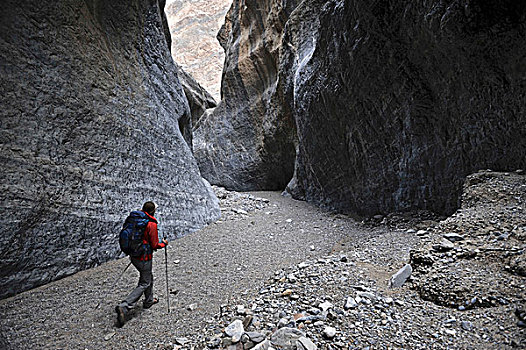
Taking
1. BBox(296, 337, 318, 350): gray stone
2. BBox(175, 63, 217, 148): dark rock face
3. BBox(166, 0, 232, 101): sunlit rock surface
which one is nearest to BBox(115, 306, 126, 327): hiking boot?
BBox(296, 337, 318, 350): gray stone

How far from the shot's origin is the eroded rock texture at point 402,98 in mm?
3947

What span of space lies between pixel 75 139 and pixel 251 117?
10.1 metres

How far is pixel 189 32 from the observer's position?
47.4 meters

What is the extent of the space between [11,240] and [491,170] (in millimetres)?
6672

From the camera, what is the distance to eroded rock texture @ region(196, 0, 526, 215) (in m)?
3.95

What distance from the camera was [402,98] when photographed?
5602mm

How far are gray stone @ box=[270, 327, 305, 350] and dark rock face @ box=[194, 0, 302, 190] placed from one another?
379 inches

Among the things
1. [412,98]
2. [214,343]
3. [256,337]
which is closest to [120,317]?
[214,343]

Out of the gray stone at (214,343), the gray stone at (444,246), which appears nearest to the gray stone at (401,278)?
the gray stone at (444,246)

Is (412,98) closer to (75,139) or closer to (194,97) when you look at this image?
(75,139)

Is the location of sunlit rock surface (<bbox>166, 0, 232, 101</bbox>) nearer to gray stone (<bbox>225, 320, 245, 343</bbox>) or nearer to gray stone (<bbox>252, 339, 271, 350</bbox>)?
gray stone (<bbox>225, 320, 245, 343</bbox>)

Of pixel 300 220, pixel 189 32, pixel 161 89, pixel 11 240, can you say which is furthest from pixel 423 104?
pixel 189 32

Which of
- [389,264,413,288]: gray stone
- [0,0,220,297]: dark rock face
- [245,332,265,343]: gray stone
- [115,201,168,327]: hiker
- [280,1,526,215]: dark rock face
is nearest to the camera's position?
[245,332,265,343]: gray stone

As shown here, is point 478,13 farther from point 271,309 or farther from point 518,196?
point 271,309
